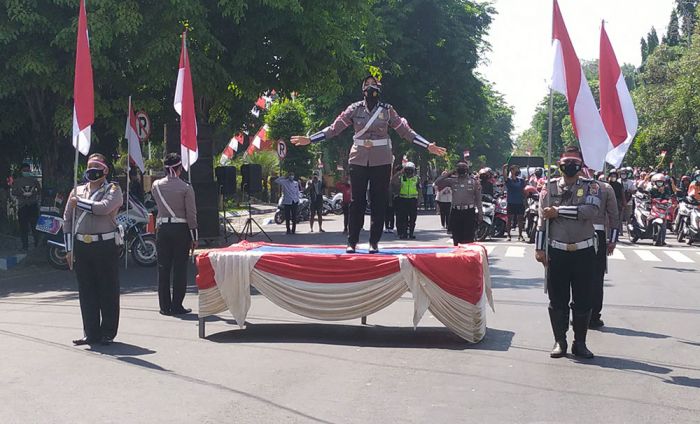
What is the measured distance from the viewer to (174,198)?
449 inches

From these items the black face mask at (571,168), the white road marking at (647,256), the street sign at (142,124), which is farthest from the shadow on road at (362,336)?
the street sign at (142,124)

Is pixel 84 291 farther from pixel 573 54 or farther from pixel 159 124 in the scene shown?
pixel 159 124

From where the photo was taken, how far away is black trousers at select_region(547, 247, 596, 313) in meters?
8.64

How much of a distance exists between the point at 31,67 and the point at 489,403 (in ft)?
43.8

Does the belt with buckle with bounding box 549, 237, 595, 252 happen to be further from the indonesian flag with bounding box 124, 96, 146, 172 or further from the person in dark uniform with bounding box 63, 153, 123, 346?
the indonesian flag with bounding box 124, 96, 146, 172

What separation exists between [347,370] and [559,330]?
2.15m

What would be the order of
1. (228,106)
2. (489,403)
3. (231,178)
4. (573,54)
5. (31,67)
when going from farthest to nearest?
(228,106) → (231,178) → (31,67) → (573,54) → (489,403)

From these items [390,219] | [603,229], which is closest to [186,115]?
[603,229]

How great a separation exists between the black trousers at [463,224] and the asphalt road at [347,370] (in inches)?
99.9

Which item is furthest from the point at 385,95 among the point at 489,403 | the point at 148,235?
the point at 489,403

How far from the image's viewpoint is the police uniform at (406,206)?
24.0 metres

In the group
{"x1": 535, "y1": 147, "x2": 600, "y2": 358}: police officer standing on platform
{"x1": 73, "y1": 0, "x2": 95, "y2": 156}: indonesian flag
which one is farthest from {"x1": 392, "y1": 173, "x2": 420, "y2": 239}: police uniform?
{"x1": 535, "y1": 147, "x2": 600, "y2": 358}: police officer standing on platform

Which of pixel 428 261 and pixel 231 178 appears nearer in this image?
pixel 428 261

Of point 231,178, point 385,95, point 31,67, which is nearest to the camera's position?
point 31,67
